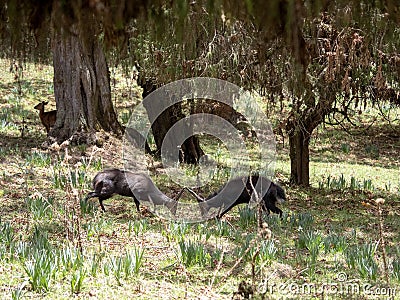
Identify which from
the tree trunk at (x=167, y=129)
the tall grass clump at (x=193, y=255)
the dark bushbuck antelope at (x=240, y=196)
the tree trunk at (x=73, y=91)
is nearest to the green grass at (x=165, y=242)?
the tall grass clump at (x=193, y=255)

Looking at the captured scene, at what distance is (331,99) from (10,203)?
15.0ft

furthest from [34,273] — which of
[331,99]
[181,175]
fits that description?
[181,175]

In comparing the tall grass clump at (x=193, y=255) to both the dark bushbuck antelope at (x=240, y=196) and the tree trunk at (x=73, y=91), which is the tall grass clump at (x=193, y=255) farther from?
the tree trunk at (x=73, y=91)

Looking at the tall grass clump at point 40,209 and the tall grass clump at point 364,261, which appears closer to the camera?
the tall grass clump at point 364,261

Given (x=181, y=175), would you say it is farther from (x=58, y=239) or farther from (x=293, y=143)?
(x=58, y=239)

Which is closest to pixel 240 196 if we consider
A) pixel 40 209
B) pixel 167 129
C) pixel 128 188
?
pixel 128 188

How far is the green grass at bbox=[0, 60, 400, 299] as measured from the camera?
4.67 meters

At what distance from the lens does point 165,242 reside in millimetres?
6098

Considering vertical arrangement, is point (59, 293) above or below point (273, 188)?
below

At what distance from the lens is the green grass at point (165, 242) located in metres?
4.67

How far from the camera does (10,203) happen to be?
7551 millimetres

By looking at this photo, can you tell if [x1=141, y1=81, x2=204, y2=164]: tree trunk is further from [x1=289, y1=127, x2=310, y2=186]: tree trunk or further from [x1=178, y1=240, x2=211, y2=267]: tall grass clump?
[x1=178, y1=240, x2=211, y2=267]: tall grass clump

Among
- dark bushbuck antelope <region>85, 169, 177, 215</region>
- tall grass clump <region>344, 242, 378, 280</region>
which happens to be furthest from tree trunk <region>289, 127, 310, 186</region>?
tall grass clump <region>344, 242, 378, 280</region>

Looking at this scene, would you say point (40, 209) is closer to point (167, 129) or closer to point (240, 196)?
point (240, 196)
